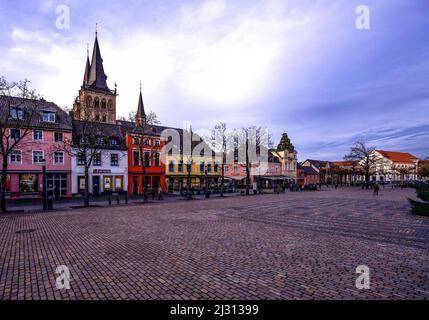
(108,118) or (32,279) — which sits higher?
(108,118)

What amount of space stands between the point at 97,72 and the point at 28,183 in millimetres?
38267

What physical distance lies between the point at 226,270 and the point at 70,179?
31568mm

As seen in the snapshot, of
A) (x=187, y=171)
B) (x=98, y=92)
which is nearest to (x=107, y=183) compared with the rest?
(x=187, y=171)

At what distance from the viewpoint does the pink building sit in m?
28.5

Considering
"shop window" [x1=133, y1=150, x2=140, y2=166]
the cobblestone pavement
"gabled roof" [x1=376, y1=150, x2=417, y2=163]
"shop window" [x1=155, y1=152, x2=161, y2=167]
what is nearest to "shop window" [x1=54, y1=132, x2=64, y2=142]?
"shop window" [x1=133, y1=150, x2=140, y2=166]

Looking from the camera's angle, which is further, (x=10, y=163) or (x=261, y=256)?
(x=10, y=163)

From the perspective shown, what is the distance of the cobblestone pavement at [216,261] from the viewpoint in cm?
504

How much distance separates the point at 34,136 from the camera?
97.6ft

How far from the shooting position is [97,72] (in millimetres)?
59188

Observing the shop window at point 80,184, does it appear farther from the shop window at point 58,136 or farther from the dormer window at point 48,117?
the dormer window at point 48,117

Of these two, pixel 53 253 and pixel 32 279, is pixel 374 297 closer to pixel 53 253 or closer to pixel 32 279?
pixel 32 279

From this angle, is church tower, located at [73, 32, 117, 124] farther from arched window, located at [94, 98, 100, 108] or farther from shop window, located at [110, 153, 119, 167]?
shop window, located at [110, 153, 119, 167]

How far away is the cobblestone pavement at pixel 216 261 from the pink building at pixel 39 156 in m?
21.1
